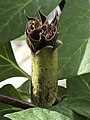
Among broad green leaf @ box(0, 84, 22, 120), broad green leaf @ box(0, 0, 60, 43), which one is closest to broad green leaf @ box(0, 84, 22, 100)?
broad green leaf @ box(0, 84, 22, 120)

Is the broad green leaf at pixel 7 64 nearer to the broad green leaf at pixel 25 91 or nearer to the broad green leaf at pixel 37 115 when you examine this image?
the broad green leaf at pixel 25 91

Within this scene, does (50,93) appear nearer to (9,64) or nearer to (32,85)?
(32,85)

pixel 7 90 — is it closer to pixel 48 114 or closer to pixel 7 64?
pixel 7 64

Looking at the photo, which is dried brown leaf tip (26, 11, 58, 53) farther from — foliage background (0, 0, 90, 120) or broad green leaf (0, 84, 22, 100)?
broad green leaf (0, 84, 22, 100)

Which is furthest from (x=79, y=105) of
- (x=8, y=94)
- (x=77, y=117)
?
(x=8, y=94)

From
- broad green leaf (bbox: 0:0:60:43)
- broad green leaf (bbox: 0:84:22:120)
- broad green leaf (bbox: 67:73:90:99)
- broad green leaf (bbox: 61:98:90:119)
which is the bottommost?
broad green leaf (bbox: 67:73:90:99)

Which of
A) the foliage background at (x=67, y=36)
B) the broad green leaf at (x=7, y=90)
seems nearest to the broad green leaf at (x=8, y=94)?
the broad green leaf at (x=7, y=90)

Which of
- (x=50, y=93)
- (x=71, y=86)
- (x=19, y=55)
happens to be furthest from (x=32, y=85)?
(x=19, y=55)
